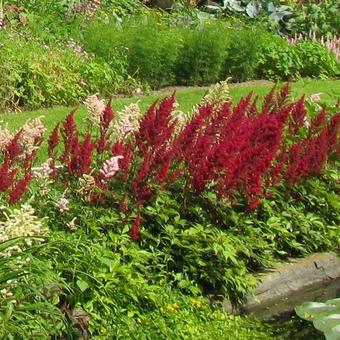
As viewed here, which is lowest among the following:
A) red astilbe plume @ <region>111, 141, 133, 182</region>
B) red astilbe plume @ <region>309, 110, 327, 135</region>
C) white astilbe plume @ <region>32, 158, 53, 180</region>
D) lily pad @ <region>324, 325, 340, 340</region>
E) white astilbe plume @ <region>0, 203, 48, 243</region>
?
lily pad @ <region>324, 325, 340, 340</region>

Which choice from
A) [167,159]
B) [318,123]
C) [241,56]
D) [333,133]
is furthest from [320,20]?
[167,159]

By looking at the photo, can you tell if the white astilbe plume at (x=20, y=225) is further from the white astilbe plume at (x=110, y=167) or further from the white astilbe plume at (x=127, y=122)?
the white astilbe plume at (x=127, y=122)

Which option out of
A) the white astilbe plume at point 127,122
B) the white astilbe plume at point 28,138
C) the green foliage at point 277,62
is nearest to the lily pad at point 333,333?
the white astilbe plume at point 127,122

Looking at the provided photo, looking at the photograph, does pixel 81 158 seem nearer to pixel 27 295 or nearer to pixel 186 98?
pixel 27 295

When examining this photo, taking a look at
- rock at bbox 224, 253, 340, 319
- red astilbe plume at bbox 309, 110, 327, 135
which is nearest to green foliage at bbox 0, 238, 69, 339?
rock at bbox 224, 253, 340, 319

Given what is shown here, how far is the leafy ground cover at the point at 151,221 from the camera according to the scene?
5445 mm

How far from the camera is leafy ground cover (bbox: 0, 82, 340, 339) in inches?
214

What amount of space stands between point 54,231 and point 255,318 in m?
1.53

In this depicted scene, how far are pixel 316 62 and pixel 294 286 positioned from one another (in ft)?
31.5

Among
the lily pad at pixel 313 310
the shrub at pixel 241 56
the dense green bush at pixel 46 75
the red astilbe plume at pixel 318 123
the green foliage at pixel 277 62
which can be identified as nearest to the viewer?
the lily pad at pixel 313 310

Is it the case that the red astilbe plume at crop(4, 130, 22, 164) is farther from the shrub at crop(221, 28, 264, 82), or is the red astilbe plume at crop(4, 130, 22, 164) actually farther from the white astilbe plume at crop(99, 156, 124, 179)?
the shrub at crop(221, 28, 264, 82)

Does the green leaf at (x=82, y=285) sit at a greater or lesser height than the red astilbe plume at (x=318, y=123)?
lesser

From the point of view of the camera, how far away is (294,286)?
710 cm

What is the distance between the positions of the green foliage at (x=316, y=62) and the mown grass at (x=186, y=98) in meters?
0.56
